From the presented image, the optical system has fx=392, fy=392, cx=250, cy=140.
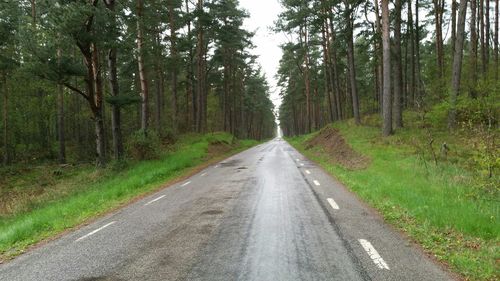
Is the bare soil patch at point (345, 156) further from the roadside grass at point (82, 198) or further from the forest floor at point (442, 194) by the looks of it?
the roadside grass at point (82, 198)

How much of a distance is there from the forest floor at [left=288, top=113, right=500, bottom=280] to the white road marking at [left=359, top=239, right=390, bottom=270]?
837 mm

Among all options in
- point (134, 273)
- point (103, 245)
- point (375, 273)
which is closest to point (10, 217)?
point (103, 245)

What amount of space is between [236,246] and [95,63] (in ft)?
53.5

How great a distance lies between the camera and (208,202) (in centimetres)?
1010

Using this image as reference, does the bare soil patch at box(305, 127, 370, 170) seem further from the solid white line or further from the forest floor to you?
the solid white line

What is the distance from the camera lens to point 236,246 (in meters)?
6.14

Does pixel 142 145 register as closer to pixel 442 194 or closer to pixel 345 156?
pixel 345 156

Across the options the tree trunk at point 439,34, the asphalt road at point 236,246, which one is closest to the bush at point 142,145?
the asphalt road at point 236,246

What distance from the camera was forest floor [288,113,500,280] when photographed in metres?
5.83

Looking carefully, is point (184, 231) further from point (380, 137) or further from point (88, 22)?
point (380, 137)

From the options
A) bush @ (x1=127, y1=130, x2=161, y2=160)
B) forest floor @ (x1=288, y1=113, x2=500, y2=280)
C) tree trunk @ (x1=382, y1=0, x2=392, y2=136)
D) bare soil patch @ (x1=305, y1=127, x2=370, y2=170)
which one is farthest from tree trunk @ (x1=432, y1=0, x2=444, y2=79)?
bush @ (x1=127, y1=130, x2=161, y2=160)

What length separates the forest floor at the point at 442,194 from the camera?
5828 millimetres

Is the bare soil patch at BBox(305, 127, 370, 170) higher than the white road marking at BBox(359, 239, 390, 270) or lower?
higher

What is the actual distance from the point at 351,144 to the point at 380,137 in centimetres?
177
